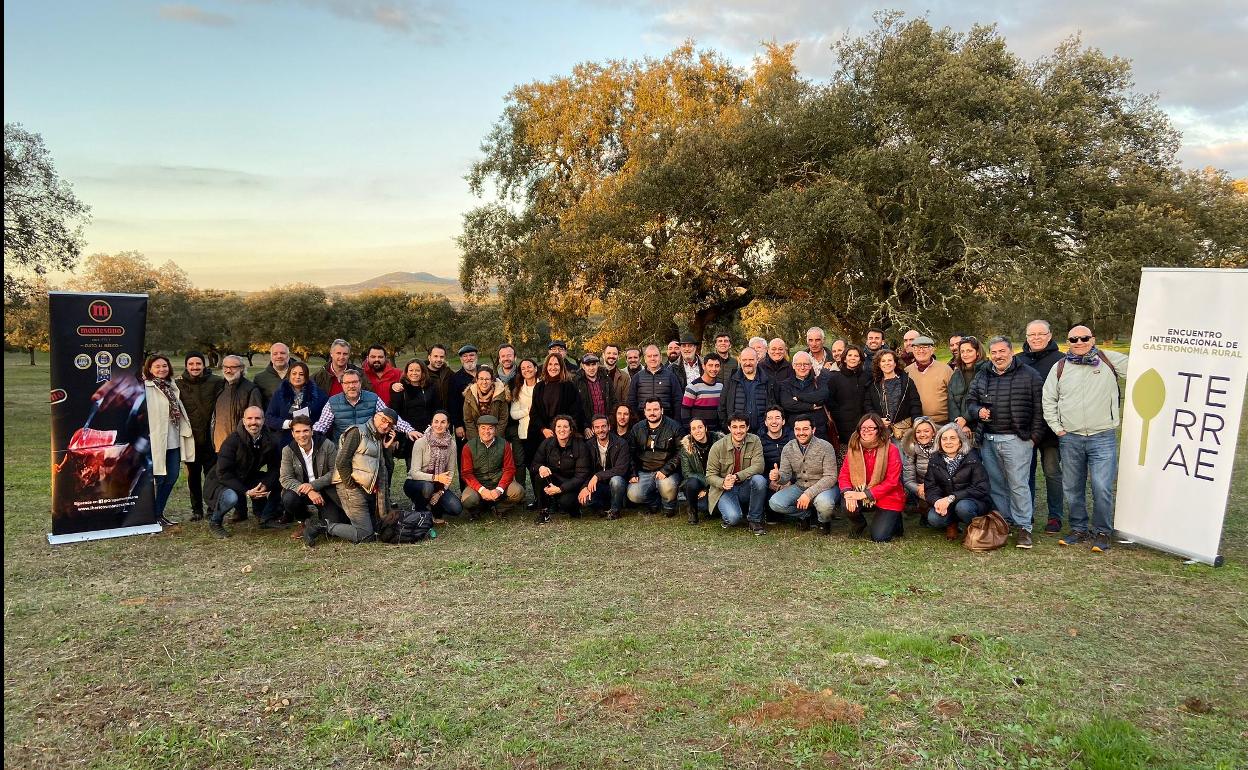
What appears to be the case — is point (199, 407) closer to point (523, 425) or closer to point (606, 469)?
point (523, 425)

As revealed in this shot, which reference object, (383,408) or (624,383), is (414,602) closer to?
(383,408)

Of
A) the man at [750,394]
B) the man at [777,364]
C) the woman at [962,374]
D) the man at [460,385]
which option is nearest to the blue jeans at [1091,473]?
the woman at [962,374]

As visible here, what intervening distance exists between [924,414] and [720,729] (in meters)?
5.20

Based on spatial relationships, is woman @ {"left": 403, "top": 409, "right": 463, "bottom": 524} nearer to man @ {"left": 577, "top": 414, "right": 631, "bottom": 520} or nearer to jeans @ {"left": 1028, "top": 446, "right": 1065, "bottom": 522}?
man @ {"left": 577, "top": 414, "right": 631, "bottom": 520}

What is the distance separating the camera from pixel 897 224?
15898 millimetres

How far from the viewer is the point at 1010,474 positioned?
7.81 metres

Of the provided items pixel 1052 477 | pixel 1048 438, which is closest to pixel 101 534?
pixel 1048 438

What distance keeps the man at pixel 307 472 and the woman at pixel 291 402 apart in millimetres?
380

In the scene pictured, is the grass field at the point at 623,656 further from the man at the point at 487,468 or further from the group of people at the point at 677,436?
the man at the point at 487,468

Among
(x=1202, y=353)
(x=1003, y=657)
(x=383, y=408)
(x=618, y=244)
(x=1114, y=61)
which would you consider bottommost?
(x=1003, y=657)

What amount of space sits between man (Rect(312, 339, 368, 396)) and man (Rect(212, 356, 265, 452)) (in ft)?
2.37

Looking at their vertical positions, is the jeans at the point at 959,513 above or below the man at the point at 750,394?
below

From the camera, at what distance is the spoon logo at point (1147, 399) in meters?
7.39

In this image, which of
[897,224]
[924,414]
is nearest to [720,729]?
[924,414]
